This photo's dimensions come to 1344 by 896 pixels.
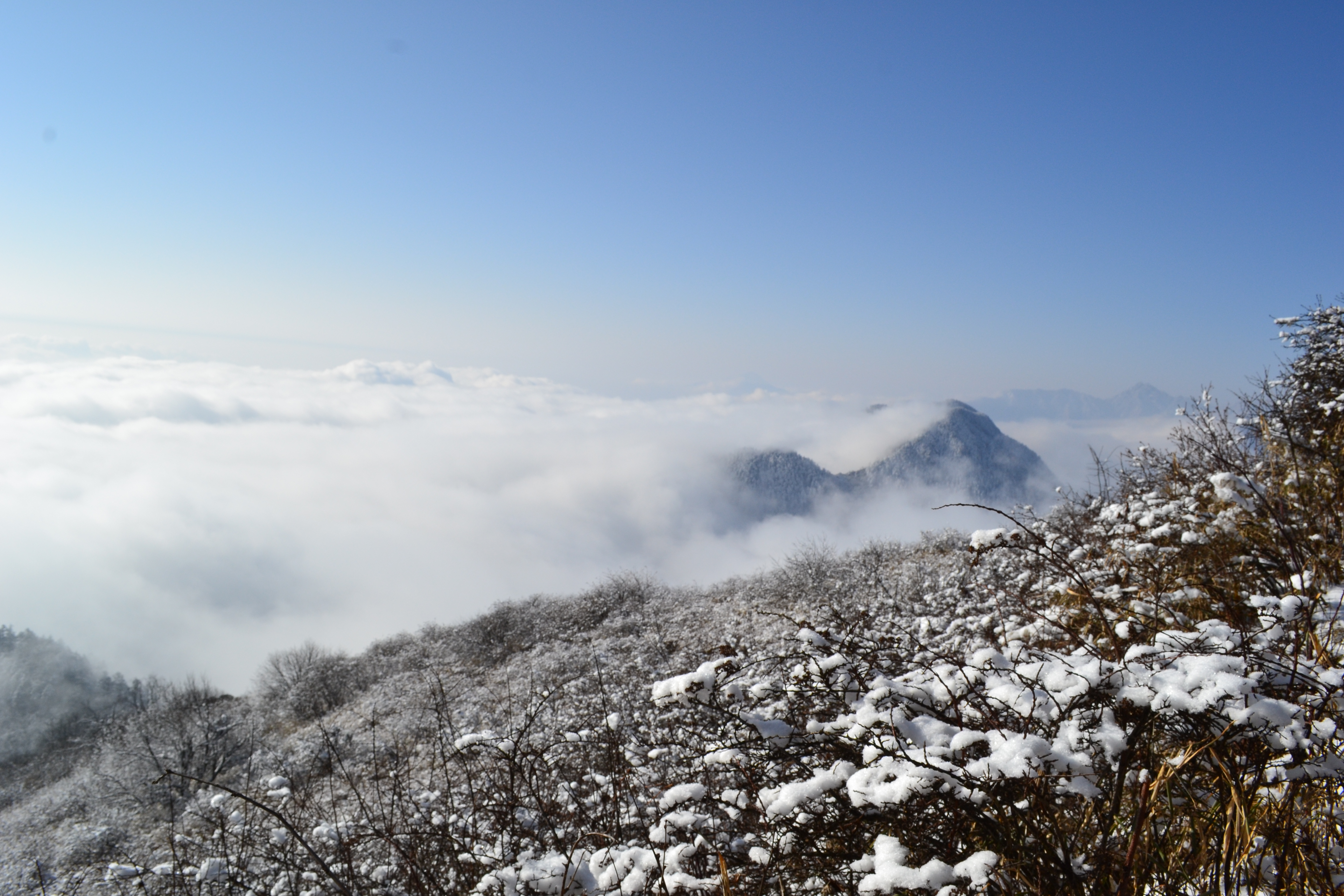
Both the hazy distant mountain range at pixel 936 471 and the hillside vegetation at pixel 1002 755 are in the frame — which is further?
the hazy distant mountain range at pixel 936 471

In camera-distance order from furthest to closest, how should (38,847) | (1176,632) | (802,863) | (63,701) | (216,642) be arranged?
(216,642), (63,701), (38,847), (1176,632), (802,863)

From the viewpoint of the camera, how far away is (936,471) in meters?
104

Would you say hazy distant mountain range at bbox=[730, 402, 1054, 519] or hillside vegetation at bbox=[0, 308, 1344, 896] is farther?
Result: hazy distant mountain range at bbox=[730, 402, 1054, 519]

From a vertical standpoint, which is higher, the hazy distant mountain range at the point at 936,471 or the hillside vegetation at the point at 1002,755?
the hillside vegetation at the point at 1002,755

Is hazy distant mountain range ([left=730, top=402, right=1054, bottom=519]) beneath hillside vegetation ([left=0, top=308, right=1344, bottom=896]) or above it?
beneath

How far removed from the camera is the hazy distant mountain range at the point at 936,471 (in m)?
105

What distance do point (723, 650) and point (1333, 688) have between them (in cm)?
194

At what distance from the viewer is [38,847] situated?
36.3 feet

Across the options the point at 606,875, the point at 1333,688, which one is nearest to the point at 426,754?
the point at 606,875

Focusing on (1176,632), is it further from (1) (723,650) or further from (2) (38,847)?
(2) (38,847)

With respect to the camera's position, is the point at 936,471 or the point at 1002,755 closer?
the point at 1002,755

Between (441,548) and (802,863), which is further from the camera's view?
(441,548)

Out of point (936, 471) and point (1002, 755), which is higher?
point (1002, 755)

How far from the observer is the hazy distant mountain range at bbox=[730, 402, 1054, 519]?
345 feet
